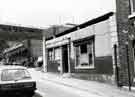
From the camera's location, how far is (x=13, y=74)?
9.31 m

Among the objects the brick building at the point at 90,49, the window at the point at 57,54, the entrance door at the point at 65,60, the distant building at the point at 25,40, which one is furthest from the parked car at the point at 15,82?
the distant building at the point at 25,40

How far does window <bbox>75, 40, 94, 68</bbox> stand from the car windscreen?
6801mm

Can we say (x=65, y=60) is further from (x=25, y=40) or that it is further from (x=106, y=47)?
(x=25, y=40)

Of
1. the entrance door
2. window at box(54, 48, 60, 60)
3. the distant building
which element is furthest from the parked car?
the distant building

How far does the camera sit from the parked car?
343 inches

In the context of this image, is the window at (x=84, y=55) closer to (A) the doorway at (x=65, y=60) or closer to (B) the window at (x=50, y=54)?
(A) the doorway at (x=65, y=60)

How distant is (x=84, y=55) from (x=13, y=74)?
8.07 metres

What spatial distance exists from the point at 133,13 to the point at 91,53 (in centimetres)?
438

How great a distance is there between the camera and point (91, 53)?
1559 cm

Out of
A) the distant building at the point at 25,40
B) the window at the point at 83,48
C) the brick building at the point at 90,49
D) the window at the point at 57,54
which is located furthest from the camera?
the distant building at the point at 25,40

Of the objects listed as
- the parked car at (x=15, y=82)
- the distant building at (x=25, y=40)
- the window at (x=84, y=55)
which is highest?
the distant building at (x=25, y=40)

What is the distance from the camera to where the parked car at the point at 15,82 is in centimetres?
871

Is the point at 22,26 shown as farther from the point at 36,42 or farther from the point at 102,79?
the point at 102,79

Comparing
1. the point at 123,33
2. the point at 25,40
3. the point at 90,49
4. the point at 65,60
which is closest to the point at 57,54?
the point at 65,60
